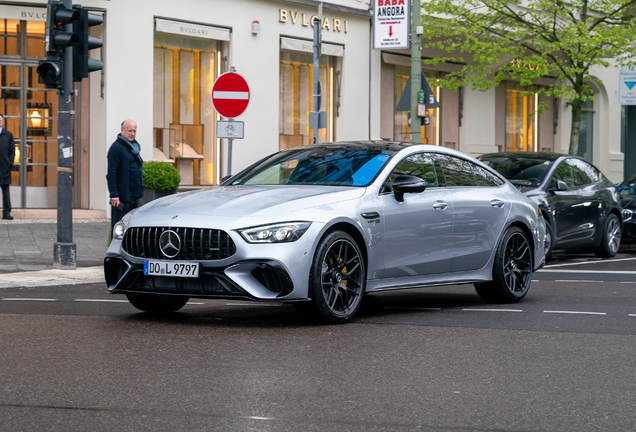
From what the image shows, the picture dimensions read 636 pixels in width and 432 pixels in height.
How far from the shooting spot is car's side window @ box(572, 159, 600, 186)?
15227mm

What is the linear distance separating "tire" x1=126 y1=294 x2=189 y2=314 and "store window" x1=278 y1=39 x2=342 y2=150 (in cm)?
1436

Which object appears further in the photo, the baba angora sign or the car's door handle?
the baba angora sign

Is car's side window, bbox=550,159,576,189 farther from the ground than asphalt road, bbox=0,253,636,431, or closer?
farther from the ground

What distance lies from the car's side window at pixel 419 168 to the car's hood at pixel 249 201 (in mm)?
639

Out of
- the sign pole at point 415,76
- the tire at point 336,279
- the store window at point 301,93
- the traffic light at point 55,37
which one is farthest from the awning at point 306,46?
the tire at point 336,279

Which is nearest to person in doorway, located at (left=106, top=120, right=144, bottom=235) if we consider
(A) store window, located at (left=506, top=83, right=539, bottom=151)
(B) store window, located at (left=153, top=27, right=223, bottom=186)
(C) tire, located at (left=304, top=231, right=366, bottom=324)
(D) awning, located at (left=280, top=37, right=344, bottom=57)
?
(C) tire, located at (left=304, top=231, right=366, bottom=324)

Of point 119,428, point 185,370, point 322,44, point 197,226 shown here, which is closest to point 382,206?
point 197,226

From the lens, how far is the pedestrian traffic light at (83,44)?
12773 millimetres

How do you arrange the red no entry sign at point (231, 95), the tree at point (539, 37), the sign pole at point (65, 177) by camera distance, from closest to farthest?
the sign pole at point (65, 177) < the red no entry sign at point (231, 95) < the tree at point (539, 37)

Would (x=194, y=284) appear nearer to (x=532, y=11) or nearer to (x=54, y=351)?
(x=54, y=351)

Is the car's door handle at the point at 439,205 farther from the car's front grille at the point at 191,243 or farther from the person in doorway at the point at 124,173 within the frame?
the person in doorway at the point at 124,173

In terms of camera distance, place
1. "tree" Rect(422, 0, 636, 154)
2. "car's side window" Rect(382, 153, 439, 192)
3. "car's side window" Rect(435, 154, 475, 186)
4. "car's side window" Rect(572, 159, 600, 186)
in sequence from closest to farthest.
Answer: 1. "car's side window" Rect(382, 153, 439, 192)
2. "car's side window" Rect(435, 154, 475, 186)
3. "car's side window" Rect(572, 159, 600, 186)
4. "tree" Rect(422, 0, 636, 154)

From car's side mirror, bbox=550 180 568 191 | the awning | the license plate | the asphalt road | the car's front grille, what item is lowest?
the asphalt road

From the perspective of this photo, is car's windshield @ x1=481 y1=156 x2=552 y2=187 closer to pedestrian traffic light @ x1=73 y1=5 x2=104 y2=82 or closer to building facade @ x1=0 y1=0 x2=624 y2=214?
pedestrian traffic light @ x1=73 y1=5 x2=104 y2=82
